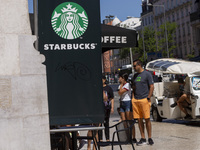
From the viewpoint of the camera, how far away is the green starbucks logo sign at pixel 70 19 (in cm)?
553

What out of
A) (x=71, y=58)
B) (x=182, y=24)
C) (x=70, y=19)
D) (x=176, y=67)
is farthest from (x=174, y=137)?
(x=182, y=24)

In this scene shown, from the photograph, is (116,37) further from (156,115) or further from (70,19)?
(156,115)

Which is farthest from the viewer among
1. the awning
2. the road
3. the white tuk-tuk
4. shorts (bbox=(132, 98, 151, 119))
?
the white tuk-tuk

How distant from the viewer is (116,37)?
422 inches

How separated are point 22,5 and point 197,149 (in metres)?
6.00

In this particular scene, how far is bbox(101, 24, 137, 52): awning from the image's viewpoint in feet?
34.9

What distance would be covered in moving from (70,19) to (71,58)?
415 millimetres

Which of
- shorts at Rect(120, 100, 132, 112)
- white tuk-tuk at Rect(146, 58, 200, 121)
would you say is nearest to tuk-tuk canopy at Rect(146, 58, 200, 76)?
white tuk-tuk at Rect(146, 58, 200, 121)

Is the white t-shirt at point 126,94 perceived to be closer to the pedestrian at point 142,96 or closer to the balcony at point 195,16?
the pedestrian at point 142,96

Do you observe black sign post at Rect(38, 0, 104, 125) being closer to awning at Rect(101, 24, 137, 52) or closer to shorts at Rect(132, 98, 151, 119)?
awning at Rect(101, 24, 137, 52)

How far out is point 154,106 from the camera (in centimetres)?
1798

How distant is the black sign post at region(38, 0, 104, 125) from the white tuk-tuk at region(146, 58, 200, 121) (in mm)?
10083

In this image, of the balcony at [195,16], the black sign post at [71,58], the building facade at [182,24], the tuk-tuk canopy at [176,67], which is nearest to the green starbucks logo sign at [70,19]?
the black sign post at [71,58]

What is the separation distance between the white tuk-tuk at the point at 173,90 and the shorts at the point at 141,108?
398cm
